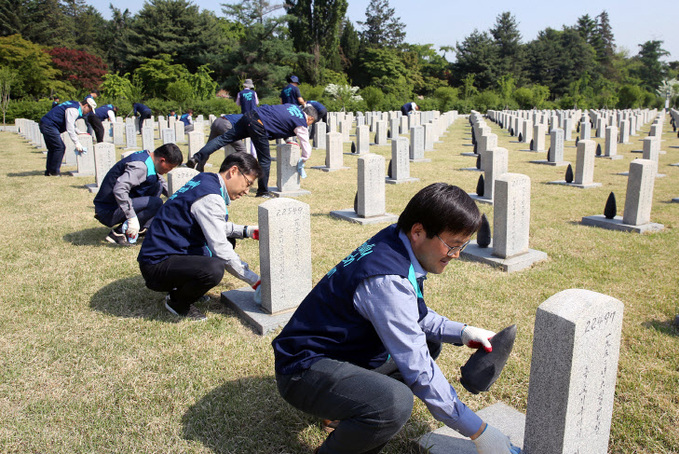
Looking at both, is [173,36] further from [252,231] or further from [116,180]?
→ [252,231]

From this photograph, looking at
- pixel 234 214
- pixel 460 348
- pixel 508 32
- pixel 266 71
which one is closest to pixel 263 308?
pixel 460 348

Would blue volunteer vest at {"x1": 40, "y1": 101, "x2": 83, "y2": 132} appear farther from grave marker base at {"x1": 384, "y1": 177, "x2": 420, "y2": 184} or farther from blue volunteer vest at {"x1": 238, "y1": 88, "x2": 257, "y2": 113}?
grave marker base at {"x1": 384, "y1": 177, "x2": 420, "y2": 184}

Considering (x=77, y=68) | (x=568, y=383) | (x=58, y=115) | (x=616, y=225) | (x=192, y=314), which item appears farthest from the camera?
(x=77, y=68)

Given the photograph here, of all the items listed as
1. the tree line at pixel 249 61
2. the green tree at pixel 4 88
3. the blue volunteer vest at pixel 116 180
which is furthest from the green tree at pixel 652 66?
the blue volunteer vest at pixel 116 180

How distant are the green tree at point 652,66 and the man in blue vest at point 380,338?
7873 cm

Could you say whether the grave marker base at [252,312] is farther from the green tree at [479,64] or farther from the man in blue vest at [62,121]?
the green tree at [479,64]

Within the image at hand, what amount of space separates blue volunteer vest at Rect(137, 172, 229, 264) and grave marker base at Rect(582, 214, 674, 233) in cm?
535

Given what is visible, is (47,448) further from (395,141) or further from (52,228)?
(395,141)

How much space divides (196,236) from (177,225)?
17cm

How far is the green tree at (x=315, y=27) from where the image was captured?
46.4m

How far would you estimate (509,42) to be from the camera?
64.2m

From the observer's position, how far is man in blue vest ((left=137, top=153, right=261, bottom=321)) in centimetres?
381

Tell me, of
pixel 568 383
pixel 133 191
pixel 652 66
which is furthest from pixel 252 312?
pixel 652 66

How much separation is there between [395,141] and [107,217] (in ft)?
19.5
